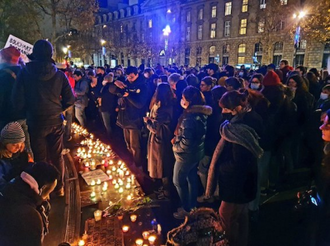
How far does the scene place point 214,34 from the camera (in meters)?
53.8

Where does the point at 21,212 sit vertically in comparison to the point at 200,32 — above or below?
below

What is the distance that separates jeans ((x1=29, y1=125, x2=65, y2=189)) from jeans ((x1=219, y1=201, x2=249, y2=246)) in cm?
283

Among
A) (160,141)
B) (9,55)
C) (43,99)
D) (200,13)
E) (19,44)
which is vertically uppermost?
(200,13)

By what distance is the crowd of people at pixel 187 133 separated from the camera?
2.96 metres

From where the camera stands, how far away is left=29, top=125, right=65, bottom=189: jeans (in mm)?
4297

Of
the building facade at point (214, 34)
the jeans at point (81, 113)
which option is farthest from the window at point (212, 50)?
the jeans at point (81, 113)

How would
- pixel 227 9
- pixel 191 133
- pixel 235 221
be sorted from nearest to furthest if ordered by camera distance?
1. pixel 235 221
2. pixel 191 133
3. pixel 227 9

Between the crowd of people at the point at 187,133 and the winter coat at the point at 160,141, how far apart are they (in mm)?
18

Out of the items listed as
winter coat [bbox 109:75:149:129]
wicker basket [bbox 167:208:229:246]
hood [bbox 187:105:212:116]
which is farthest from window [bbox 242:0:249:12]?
wicker basket [bbox 167:208:229:246]

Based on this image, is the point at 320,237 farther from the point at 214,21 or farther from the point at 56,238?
the point at 214,21

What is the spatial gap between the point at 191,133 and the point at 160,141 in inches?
40.5

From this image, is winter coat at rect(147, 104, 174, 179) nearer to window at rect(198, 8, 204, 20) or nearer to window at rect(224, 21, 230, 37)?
window at rect(224, 21, 230, 37)

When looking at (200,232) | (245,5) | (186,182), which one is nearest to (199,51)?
(245,5)

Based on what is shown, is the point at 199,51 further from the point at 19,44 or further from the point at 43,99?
the point at 43,99
